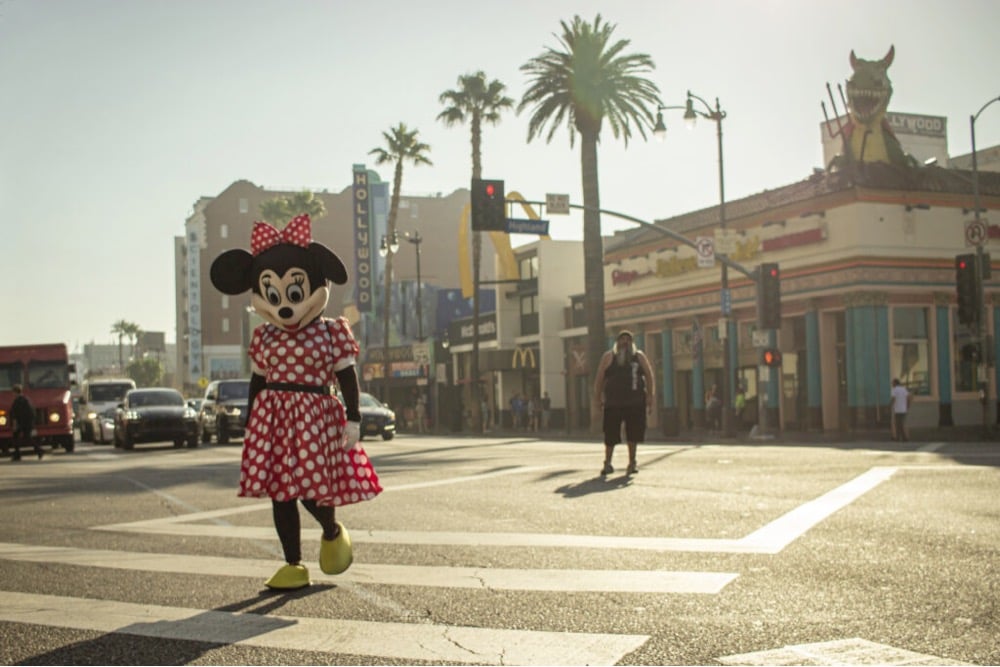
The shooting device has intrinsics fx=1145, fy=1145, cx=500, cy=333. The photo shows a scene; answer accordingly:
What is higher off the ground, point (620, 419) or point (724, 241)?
point (724, 241)

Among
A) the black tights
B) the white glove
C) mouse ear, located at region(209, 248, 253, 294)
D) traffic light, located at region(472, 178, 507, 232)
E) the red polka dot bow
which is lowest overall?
the black tights

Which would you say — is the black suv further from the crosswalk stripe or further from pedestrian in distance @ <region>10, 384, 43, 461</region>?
the crosswalk stripe

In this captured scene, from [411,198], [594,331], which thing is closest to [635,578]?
[594,331]

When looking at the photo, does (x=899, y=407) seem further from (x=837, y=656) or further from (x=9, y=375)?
(x=837, y=656)

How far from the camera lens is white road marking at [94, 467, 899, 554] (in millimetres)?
7262

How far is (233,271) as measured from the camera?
6285 mm

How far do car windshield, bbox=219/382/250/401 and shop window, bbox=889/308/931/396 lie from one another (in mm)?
19151

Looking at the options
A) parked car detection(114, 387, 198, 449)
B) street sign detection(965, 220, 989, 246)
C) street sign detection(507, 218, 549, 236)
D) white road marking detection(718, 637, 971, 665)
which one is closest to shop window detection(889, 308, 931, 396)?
street sign detection(965, 220, 989, 246)

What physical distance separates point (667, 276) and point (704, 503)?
1341 inches

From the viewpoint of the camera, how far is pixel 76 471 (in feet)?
56.8

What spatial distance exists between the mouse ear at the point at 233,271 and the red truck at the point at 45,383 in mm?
24584

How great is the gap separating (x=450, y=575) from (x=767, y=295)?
23.6 m

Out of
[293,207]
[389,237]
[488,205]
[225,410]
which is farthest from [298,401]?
[293,207]

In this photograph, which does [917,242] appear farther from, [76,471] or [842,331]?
[76,471]
